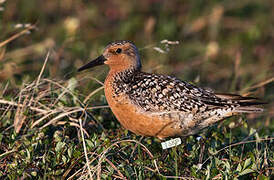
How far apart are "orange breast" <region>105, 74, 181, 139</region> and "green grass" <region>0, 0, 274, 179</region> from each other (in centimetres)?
19

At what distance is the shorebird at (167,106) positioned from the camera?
5.55m

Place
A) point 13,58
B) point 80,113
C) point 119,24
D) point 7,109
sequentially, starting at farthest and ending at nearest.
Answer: point 119,24 < point 13,58 < point 80,113 < point 7,109

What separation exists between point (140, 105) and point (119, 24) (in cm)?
635

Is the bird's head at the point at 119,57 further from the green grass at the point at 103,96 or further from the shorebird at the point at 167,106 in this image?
the shorebird at the point at 167,106

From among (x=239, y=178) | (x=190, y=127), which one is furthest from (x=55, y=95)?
(x=239, y=178)

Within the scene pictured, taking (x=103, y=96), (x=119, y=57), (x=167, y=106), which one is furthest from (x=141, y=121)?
(x=103, y=96)

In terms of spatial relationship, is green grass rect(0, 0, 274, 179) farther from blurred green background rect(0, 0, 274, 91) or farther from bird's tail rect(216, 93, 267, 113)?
bird's tail rect(216, 93, 267, 113)

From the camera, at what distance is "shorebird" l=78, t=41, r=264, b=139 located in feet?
18.2

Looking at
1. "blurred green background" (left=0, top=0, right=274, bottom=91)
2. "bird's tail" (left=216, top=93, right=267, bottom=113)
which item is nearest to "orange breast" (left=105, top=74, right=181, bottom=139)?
"bird's tail" (left=216, top=93, right=267, bottom=113)

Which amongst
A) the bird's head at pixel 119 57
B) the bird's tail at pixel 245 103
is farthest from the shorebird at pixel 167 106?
the bird's head at pixel 119 57

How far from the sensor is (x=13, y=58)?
8.96 metres

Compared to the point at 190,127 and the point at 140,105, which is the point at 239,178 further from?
the point at 140,105

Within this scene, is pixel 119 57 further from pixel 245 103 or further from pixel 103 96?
pixel 245 103

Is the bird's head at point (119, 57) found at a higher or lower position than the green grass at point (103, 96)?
higher
